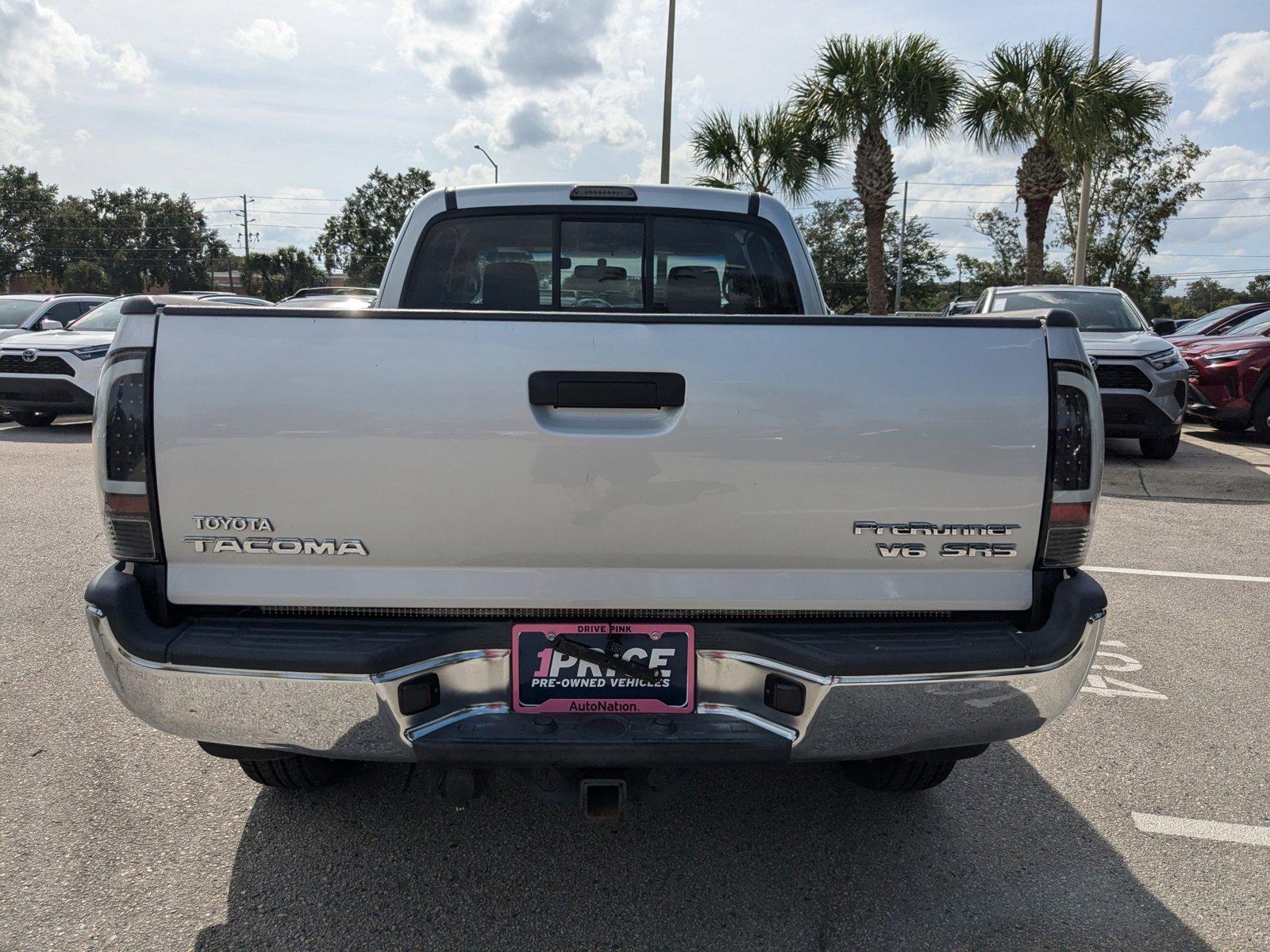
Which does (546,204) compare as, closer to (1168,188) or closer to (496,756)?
(496,756)

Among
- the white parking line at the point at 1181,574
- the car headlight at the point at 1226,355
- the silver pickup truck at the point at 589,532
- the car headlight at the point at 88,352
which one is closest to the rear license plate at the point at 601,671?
the silver pickup truck at the point at 589,532

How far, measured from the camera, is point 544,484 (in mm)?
2135

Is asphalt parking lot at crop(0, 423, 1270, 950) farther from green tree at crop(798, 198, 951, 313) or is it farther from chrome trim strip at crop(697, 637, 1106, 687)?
green tree at crop(798, 198, 951, 313)

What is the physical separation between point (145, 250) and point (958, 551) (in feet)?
310

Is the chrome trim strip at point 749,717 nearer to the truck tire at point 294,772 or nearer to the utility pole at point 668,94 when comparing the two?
the truck tire at point 294,772

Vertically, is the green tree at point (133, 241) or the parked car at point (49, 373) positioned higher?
the green tree at point (133, 241)

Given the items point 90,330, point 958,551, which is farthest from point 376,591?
point 90,330

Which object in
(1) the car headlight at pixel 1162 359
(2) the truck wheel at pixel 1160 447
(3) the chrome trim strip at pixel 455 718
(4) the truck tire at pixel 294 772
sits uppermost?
(1) the car headlight at pixel 1162 359

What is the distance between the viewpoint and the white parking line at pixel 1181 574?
5938 millimetres

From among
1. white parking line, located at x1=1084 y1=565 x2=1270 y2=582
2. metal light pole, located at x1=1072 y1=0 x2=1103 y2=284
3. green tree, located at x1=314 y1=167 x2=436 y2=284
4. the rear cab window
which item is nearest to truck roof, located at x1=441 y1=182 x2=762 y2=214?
the rear cab window

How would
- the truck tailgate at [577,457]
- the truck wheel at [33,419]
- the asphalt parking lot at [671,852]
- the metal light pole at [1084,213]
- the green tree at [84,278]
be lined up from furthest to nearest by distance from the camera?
the green tree at [84,278] < the metal light pole at [1084,213] < the truck wheel at [33,419] < the asphalt parking lot at [671,852] < the truck tailgate at [577,457]

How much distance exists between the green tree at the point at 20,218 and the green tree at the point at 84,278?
569cm

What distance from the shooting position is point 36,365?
12.1m

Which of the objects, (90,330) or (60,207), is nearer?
(90,330)
